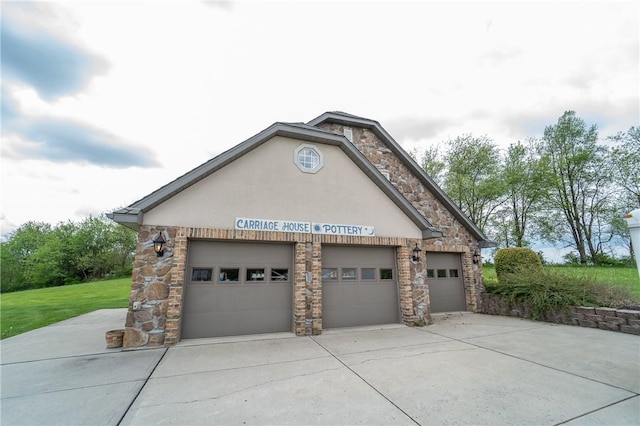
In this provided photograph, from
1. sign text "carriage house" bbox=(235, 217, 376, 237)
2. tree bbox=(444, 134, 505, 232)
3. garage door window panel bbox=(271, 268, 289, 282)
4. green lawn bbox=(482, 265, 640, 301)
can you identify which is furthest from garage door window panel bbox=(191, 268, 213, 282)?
tree bbox=(444, 134, 505, 232)

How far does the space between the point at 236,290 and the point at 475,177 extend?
2380 centimetres

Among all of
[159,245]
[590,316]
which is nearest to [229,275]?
[159,245]

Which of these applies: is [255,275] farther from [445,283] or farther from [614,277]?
[614,277]

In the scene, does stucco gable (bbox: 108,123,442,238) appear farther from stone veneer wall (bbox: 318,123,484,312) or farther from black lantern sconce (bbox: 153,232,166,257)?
stone veneer wall (bbox: 318,123,484,312)

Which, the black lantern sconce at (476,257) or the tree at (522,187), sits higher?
the tree at (522,187)

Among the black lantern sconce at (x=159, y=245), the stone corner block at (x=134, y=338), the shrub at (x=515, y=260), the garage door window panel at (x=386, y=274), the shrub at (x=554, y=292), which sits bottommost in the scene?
the stone corner block at (x=134, y=338)

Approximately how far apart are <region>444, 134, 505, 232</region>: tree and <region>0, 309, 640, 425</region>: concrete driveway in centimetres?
1799

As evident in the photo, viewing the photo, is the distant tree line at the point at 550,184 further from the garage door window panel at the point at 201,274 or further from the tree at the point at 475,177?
the garage door window panel at the point at 201,274

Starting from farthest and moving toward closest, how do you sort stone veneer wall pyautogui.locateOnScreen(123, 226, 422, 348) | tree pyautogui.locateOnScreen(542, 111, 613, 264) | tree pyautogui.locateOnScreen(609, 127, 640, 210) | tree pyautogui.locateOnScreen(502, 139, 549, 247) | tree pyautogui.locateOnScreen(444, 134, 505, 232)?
tree pyautogui.locateOnScreen(502, 139, 549, 247), tree pyautogui.locateOnScreen(444, 134, 505, 232), tree pyautogui.locateOnScreen(542, 111, 613, 264), tree pyautogui.locateOnScreen(609, 127, 640, 210), stone veneer wall pyautogui.locateOnScreen(123, 226, 422, 348)

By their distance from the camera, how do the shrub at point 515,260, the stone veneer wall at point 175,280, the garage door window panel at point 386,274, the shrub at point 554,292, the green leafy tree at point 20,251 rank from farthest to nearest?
1. the green leafy tree at point 20,251
2. the shrub at point 515,260
3. the garage door window panel at point 386,274
4. the shrub at point 554,292
5. the stone veneer wall at point 175,280

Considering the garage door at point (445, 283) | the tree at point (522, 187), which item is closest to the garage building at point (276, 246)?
the garage door at point (445, 283)

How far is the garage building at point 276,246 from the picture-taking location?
6.26 m

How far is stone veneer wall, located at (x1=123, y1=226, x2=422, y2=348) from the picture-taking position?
5.98 metres

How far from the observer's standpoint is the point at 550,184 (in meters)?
22.3
